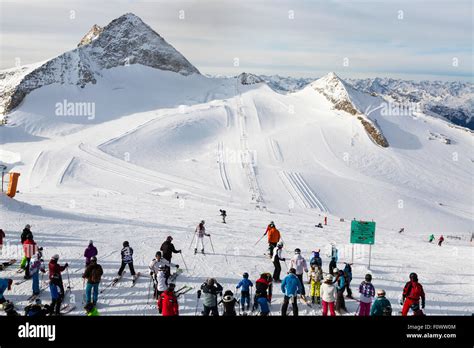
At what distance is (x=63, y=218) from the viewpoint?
2177 cm

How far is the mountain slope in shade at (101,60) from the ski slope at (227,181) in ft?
9.37

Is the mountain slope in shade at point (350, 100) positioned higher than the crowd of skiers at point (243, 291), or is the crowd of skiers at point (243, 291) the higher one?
the mountain slope in shade at point (350, 100)

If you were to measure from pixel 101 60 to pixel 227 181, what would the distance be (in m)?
70.6

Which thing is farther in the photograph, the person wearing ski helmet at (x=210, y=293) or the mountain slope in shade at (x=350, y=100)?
the mountain slope in shade at (x=350, y=100)

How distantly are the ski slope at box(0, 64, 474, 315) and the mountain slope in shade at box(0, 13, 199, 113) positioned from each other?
112 inches

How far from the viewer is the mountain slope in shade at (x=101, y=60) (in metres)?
82.3

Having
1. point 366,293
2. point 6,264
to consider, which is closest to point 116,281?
point 6,264

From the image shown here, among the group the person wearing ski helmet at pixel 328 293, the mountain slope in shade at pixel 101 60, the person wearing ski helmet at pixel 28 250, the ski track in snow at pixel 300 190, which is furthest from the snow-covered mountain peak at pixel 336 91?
the person wearing ski helmet at pixel 28 250

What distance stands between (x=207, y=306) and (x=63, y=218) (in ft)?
47.8

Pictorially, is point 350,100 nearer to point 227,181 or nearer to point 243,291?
point 227,181

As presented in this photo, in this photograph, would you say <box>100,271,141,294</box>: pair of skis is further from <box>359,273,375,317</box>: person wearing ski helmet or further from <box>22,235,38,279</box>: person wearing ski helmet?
<box>359,273,375,317</box>: person wearing ski helmet

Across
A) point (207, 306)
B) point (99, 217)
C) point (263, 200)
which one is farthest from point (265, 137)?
point (207, 306)

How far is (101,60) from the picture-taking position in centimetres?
10131

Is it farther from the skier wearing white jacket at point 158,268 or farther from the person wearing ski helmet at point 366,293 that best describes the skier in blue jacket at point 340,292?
the skier wearing white jacket at point 158,268
